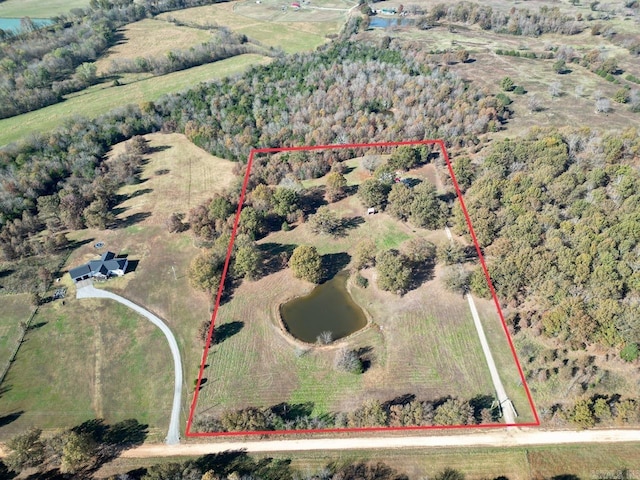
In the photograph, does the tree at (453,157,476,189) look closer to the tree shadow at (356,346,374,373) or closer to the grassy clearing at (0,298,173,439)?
the tree shadow at (356,346,374,373)

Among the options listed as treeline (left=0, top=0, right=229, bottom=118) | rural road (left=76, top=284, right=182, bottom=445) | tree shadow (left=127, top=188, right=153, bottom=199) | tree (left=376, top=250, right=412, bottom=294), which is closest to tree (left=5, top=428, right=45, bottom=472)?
rural road (left=76, top=284, right=182, bottom=445)

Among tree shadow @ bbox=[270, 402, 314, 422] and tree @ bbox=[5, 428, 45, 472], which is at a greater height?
tree @ bbox=[5, 428, 45, 472]

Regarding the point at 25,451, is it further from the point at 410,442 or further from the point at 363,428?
the point at 410,442

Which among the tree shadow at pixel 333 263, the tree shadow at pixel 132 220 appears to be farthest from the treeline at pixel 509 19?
the tree shadow at pixel 132 220

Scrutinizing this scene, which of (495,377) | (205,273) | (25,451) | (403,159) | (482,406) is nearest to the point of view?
(25,451)

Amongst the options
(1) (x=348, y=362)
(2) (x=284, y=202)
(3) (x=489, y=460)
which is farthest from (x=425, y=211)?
(3) (x=489, y=460)

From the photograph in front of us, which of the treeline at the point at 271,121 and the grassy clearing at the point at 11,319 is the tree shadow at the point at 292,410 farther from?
the treeline at the point at 271,121
